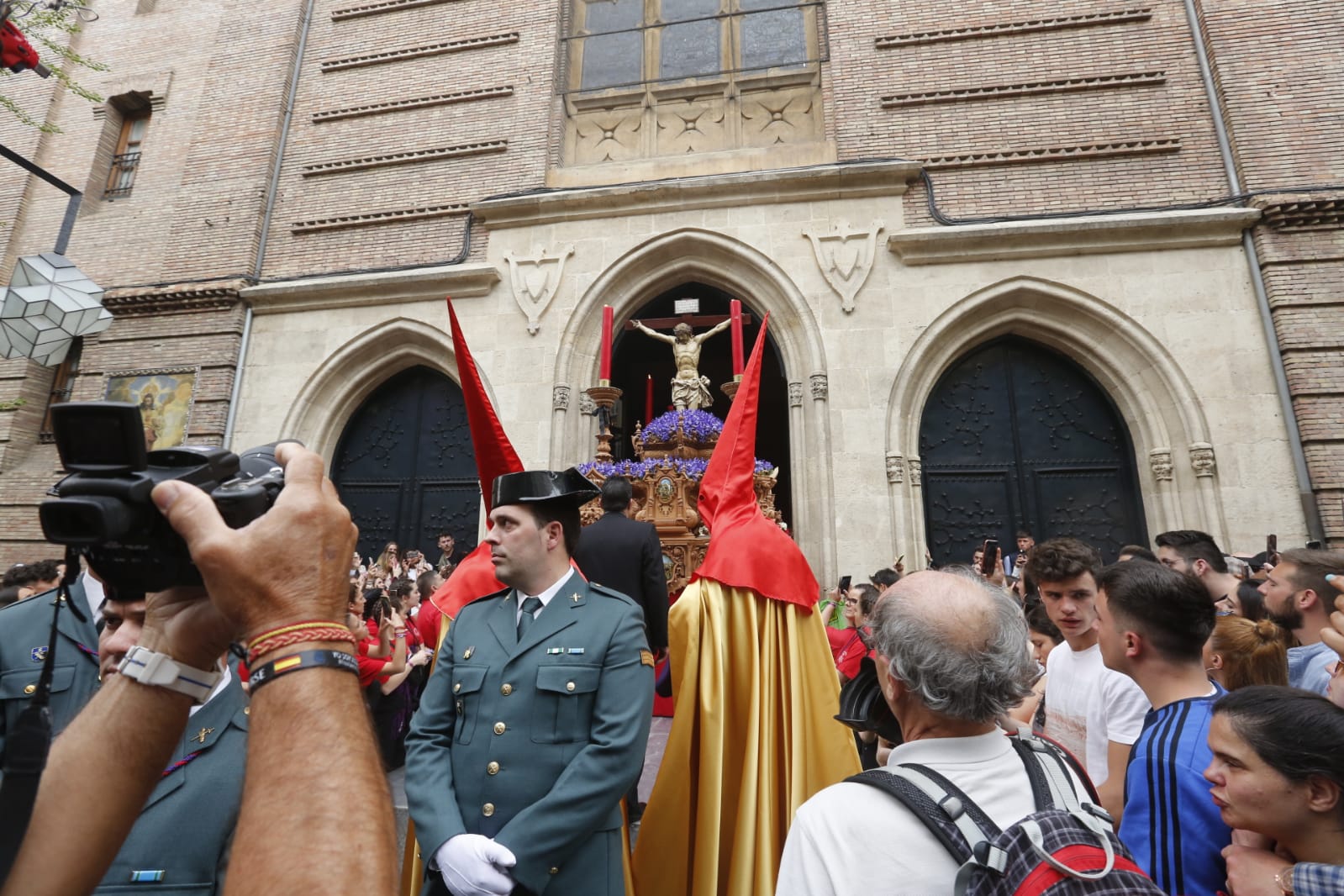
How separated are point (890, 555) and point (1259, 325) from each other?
16.2 ft

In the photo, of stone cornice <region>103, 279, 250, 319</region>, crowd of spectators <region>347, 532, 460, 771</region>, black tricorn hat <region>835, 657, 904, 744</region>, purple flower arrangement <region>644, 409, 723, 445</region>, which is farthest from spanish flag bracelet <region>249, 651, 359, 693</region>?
stone cornice <region>103, 279, 250, 319</region>

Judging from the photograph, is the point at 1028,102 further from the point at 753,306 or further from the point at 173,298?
the point at 173,298

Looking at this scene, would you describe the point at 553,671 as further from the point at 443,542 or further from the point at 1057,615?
the point at 443,542

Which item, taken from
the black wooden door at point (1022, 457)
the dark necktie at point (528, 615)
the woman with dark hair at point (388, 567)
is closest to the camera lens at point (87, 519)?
the dark necktie at point (528, 615)

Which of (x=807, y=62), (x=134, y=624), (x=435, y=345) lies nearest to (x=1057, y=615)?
(x=134, y=624)

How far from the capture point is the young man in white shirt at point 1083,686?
232cm

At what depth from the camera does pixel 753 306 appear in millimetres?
9000

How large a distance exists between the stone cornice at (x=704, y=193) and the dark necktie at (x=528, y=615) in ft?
25.4

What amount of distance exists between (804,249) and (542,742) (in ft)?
25.3

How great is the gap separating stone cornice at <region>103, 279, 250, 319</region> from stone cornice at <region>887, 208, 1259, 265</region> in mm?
9527

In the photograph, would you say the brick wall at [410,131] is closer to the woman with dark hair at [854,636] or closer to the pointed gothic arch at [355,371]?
the pointed gothic arch at [355,371]

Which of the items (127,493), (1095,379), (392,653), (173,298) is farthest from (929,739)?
(173,298)

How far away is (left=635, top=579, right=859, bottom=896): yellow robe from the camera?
2.46 meters

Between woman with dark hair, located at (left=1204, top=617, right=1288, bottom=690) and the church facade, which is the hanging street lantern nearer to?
the church facade
